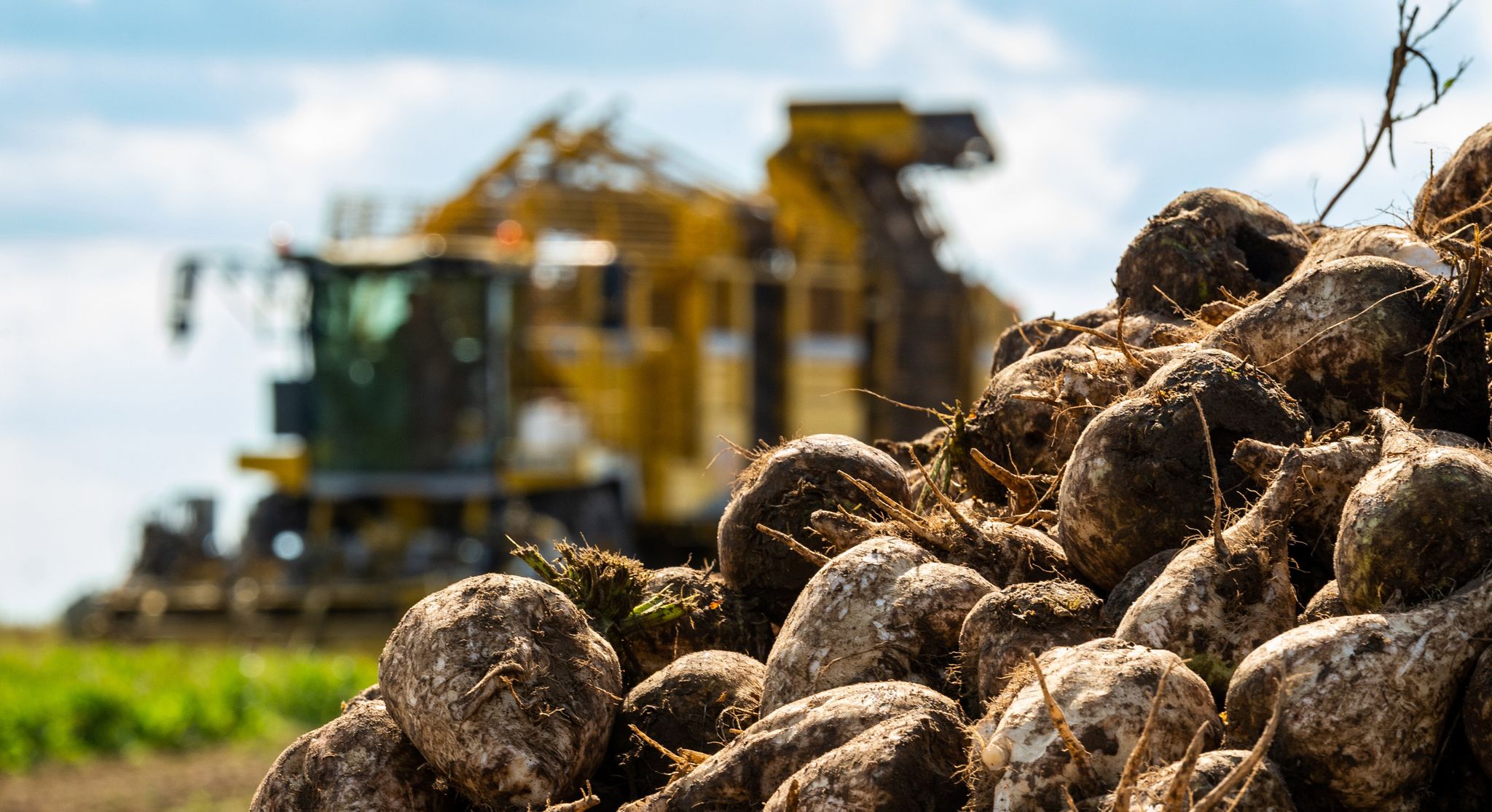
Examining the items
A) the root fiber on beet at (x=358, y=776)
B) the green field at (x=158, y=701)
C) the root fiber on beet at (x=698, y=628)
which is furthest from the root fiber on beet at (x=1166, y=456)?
the green field at (x=158, y=701)

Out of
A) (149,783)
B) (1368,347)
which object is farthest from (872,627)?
(149,783)

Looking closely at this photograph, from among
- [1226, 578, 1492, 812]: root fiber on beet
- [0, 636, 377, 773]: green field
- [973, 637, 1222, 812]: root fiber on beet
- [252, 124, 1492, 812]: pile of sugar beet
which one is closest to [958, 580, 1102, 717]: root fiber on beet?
[252, 124, 1492, 812]: pile of sugar beet

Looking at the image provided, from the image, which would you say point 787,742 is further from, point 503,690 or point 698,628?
point 698,628

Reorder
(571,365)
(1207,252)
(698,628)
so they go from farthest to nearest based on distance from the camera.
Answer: (571,365) < (1207,252) < (698,628)

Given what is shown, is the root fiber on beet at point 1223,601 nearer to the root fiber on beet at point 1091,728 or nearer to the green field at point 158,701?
the root fiber on beet at point 1091,728

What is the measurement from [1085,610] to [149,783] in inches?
402

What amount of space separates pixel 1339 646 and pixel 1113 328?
159 cm

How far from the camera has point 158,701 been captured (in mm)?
13625

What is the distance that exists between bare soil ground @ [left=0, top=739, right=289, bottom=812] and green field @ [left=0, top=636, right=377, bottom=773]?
251 mm

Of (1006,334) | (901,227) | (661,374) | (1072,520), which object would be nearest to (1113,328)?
(1006,334)

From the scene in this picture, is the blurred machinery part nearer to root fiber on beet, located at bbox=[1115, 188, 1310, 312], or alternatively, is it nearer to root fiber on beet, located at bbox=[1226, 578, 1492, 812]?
root fiber on beet, located at bbox=[1115, 188, 1310, 312]

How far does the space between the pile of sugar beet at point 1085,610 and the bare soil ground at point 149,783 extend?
738 centimetres

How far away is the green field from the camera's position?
1312cm

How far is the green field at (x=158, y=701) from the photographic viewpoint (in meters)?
13.1
